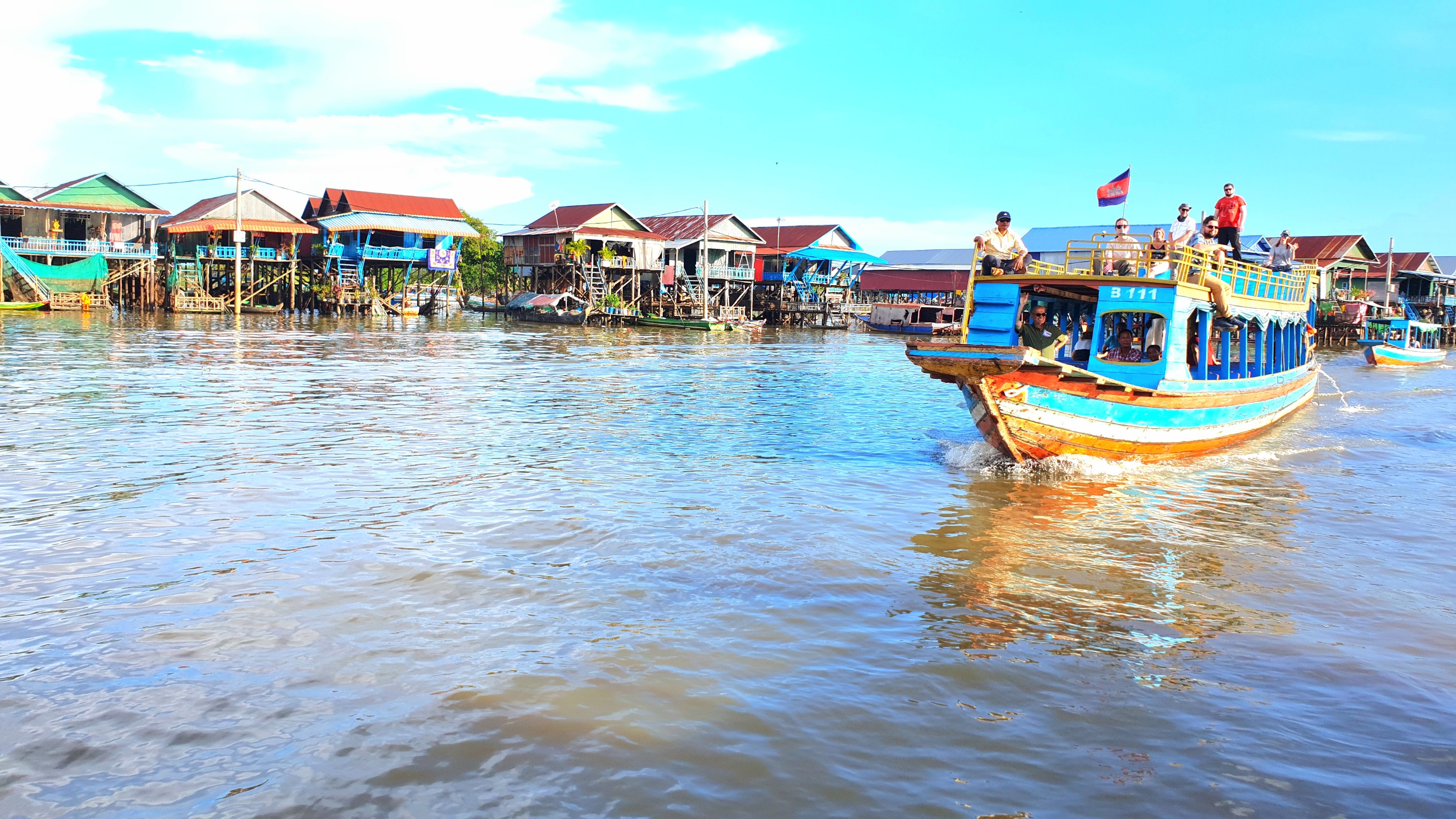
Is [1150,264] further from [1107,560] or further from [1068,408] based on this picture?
[1107,560]

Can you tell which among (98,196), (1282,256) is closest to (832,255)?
(98,196)

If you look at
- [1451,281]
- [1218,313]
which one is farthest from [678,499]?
[1451,281]

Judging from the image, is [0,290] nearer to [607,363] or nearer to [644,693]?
[607,363]

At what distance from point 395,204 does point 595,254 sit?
1156cm

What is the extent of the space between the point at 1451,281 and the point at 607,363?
68.4 meters

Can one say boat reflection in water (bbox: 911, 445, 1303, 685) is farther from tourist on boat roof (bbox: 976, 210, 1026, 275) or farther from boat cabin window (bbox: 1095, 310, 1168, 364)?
tourist on boat roof (bbox: 976, 210, 1026, 275)

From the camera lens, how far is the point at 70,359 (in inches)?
892

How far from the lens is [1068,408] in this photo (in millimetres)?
11555

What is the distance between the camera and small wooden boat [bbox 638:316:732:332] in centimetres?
4959

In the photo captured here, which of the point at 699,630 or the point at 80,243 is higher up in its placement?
the point at 80,243

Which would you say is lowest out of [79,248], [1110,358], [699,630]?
[699,630]

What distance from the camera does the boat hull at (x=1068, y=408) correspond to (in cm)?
1088

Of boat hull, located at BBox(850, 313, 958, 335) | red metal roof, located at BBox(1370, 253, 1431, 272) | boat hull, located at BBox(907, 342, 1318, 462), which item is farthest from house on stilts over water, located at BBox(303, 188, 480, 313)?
red metal roof, located at BBox(1370, 253, 1431, 272)

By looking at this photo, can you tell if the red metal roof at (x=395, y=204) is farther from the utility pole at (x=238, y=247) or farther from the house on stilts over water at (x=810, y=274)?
the house on stilts over water at (x=810, y=274)
